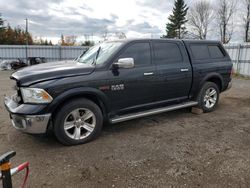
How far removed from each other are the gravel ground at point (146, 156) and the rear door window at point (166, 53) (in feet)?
4.51

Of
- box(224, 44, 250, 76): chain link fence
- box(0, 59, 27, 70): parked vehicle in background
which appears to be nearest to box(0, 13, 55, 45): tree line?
box(0, 59, 27, 70): parked vehicle in background

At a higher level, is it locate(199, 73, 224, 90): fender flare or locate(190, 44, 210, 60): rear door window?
locate(190, 44, 210, 60): rear door window

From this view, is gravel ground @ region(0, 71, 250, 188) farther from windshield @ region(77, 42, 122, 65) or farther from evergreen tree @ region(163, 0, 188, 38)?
evergreen tree @ region(163, 0, 188, 38)

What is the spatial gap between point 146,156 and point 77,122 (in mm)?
1278

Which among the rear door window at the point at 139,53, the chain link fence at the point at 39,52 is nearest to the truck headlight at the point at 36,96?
the rear door window at the point at 139,53

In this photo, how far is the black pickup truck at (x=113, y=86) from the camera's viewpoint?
11.2ft

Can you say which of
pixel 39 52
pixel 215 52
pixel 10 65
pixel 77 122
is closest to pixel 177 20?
pixel 39 52

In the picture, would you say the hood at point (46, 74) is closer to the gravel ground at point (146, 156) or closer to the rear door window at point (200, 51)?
the gravel ground at point (146, 156)

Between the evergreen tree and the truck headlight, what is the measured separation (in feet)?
139

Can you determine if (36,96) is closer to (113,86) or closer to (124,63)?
(113,86)

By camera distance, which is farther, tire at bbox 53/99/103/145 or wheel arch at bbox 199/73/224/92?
wheel arch at bbox 199/73/224/92

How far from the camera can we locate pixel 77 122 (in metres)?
3.75

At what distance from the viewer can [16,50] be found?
21.3m

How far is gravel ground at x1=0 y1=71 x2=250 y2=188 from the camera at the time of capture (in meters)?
2.80
